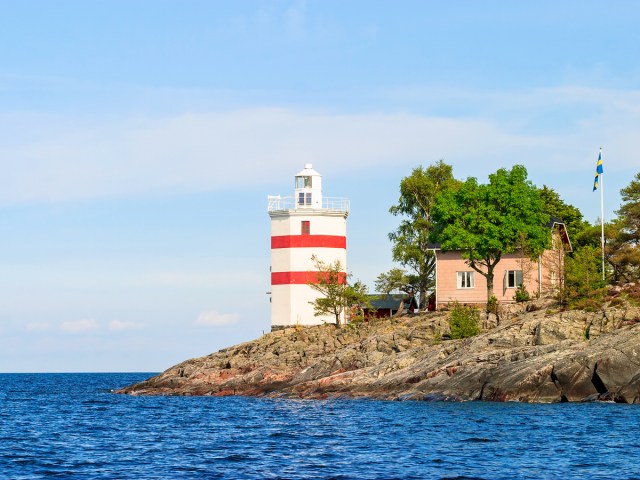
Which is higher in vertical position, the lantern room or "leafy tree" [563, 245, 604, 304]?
the lantern room

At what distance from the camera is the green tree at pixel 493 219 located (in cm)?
7256


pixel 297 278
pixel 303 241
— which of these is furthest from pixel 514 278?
pixel 297 278

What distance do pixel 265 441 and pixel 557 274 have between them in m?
40.5

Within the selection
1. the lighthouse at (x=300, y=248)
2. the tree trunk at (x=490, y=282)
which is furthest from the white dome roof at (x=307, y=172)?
the tree trunk at (x=490, y=282)

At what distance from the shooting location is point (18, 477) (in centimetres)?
3077

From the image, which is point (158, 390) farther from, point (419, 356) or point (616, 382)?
point (616, 382)

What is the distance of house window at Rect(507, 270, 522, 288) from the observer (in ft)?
250

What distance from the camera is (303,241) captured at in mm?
74562

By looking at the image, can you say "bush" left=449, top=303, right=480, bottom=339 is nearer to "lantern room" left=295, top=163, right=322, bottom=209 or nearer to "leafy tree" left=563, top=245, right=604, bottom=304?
"leafy tree" left=563, top=245, right=604, bottom=304

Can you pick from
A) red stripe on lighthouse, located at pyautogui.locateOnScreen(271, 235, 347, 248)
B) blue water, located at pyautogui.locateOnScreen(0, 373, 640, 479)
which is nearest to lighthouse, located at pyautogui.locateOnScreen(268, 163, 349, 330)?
red stripe on lighthouse, located at pyautogui.locateOnScreen(271, 235, 347, 248)

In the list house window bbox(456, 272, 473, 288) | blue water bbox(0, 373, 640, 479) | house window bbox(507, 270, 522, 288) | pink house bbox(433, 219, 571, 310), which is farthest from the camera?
house window bbox(456, 272, 473, 288)

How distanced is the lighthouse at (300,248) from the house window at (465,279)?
10.5 m

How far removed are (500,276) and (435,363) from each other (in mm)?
22391

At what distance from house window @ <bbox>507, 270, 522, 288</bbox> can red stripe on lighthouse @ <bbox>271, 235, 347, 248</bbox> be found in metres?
14.0
